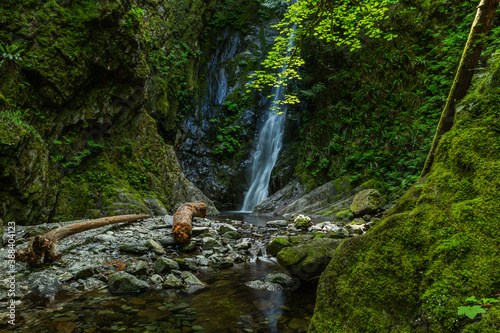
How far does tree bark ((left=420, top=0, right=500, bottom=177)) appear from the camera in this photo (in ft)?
9.09

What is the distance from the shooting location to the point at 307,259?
151 inches

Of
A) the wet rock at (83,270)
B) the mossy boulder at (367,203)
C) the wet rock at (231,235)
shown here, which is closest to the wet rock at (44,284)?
the wet rock at (83,270)

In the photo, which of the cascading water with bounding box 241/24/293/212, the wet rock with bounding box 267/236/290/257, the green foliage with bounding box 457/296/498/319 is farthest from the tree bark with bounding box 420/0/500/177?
the cascading water with bounding box 241/24/293/212

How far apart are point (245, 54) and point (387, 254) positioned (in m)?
22.8

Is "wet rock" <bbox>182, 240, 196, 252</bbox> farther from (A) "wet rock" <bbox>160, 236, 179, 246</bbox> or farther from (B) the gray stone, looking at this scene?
(B) the gray stone

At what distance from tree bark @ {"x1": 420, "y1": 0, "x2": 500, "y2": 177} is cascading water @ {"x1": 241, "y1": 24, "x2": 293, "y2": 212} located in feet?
49.7

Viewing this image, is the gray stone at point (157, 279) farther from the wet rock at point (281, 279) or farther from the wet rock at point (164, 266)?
the wet rock at point (281, 279)

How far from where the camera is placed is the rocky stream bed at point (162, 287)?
2.77m

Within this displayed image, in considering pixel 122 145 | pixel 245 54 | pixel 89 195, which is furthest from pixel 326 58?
pixel 89 195

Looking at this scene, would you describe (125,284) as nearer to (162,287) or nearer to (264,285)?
(162,287)

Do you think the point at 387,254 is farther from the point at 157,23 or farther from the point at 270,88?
the point at 270,88

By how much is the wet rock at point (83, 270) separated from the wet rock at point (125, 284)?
17.4 inches

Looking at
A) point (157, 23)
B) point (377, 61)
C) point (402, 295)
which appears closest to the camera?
point (402, 295)

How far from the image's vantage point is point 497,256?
1424 millimetres
